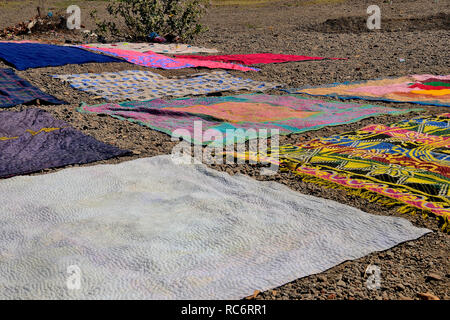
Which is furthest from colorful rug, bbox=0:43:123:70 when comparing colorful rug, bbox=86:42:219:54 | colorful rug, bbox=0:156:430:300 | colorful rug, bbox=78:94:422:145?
colorful rug, bbox=0:156:430:300

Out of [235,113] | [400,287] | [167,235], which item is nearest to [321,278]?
[400,287]

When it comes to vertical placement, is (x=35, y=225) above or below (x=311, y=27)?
below

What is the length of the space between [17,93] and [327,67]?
4049 mm

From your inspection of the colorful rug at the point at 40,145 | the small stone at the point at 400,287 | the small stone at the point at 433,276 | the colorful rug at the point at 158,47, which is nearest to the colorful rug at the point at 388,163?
the small stone at the point at 433,276

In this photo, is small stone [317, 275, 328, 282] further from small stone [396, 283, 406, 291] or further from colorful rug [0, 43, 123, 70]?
colorful rug [0, 43, 123, 70]

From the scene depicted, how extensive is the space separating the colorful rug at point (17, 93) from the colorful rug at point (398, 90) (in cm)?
260

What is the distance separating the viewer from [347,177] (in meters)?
3.29

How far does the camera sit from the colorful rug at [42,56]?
6.30 metres

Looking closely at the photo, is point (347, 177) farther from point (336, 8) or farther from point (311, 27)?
point (336, 8)

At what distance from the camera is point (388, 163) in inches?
138

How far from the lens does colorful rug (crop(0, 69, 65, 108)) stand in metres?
A: 4.96

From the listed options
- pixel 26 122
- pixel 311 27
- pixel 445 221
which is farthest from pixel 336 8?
pixel 445 221

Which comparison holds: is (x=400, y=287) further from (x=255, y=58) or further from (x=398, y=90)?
(x=255, y=58)
